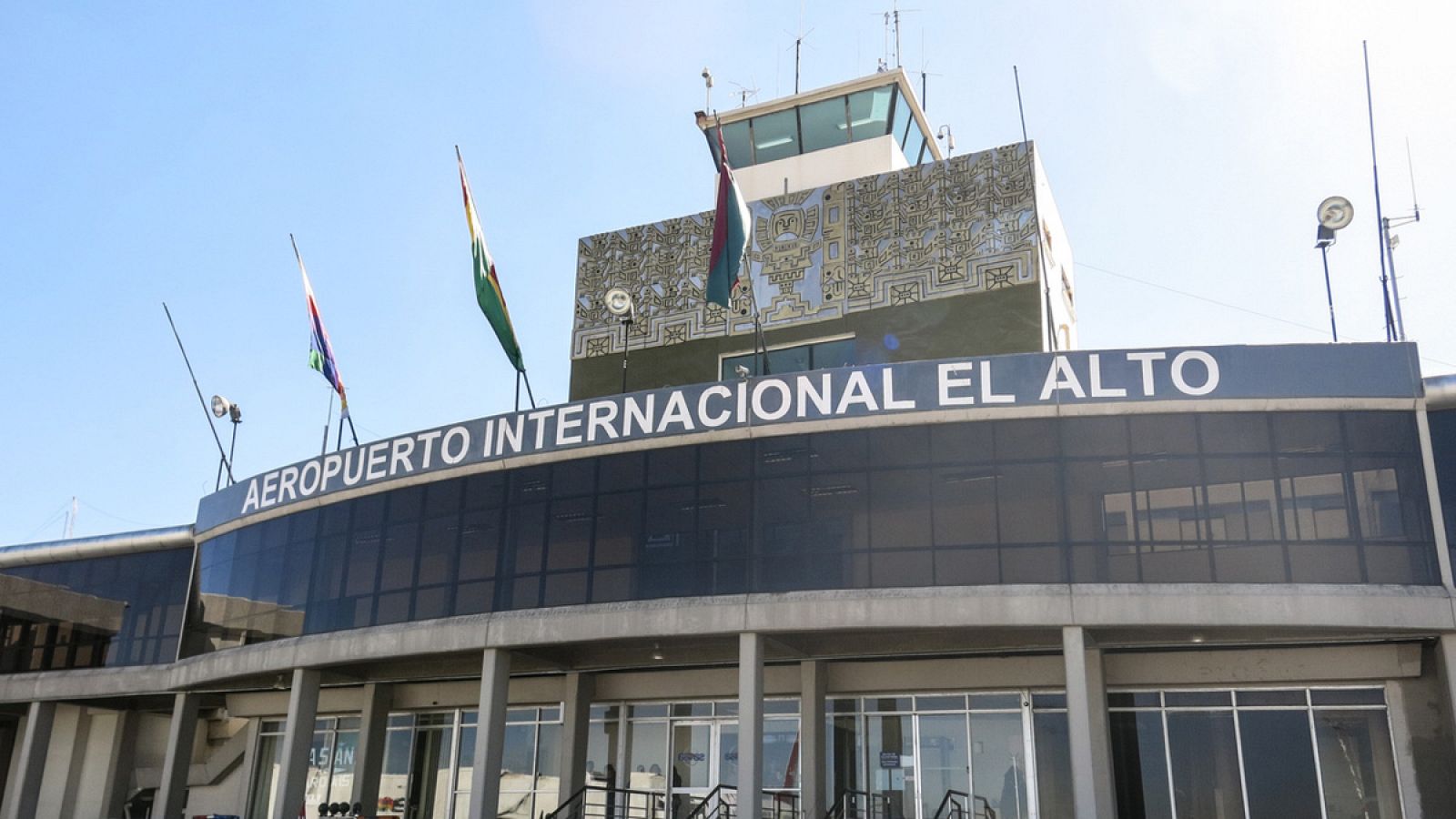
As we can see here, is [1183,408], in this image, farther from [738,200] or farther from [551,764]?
[551,764]

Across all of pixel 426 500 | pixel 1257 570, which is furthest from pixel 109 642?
pixel 1257 570

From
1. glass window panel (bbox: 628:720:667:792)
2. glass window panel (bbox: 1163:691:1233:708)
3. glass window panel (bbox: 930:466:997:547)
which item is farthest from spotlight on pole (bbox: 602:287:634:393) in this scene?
glass window panel (bbox: 1163:691:1233:708)

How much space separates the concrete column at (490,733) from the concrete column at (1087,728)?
10.2m

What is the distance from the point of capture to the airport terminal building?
65.8 feet

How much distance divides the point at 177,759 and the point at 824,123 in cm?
2318

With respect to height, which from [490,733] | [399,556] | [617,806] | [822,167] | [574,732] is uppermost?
[822,167]

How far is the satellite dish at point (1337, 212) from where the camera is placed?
2280 centimetres

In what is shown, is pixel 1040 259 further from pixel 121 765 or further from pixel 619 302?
pixel 121 765

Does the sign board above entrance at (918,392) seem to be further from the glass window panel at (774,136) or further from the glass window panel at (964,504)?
the glass window panel at (774,136)

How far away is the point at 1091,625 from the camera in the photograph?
19.8 metres

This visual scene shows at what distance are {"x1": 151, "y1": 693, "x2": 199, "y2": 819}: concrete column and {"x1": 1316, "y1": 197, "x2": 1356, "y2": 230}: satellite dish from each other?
26.7 meters

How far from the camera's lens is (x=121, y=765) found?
3450cm

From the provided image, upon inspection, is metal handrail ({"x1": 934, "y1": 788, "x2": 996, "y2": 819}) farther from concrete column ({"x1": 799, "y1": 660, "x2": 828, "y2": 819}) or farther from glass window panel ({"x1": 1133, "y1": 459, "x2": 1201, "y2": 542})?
glass window panel ({"x1": 1133, "y1": 459, "x2": 1201, "y2": 542})

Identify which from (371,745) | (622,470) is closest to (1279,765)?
(622,470)
